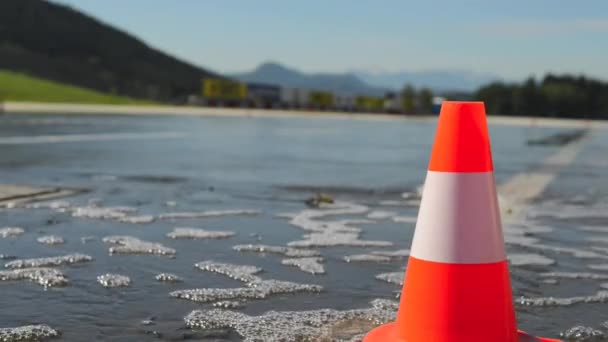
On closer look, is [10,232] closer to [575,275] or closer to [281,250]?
[281,250]

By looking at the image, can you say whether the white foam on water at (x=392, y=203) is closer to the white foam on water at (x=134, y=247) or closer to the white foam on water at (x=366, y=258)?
the white foam on water at (x=366, y=258)

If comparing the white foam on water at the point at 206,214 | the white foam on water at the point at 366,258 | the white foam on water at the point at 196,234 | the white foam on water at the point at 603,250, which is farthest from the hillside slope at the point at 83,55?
the white foam on water at the point at 366,258

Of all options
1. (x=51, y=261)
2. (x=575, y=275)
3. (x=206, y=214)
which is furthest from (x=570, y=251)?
(x=51, y=261)

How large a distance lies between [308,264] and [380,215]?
2.43m

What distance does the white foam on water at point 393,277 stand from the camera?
14.9 feet

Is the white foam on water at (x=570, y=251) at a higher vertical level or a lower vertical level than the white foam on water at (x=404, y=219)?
higher

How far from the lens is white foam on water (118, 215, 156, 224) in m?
6.45

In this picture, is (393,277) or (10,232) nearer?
(393,277)

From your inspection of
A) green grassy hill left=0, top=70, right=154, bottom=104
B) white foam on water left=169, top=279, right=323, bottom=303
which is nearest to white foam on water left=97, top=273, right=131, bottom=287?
white foam on water left=169, top=279, right=323, bottom=303

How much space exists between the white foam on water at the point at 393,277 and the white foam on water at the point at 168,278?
3.60ft

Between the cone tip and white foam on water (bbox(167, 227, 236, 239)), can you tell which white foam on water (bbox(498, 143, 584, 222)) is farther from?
the cone tip

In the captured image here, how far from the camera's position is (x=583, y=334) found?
11.6 ft

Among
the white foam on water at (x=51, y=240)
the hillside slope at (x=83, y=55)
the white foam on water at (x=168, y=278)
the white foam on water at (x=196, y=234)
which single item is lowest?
the white foam on water at (x=196, y=234)

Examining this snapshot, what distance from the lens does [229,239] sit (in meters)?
5.80
